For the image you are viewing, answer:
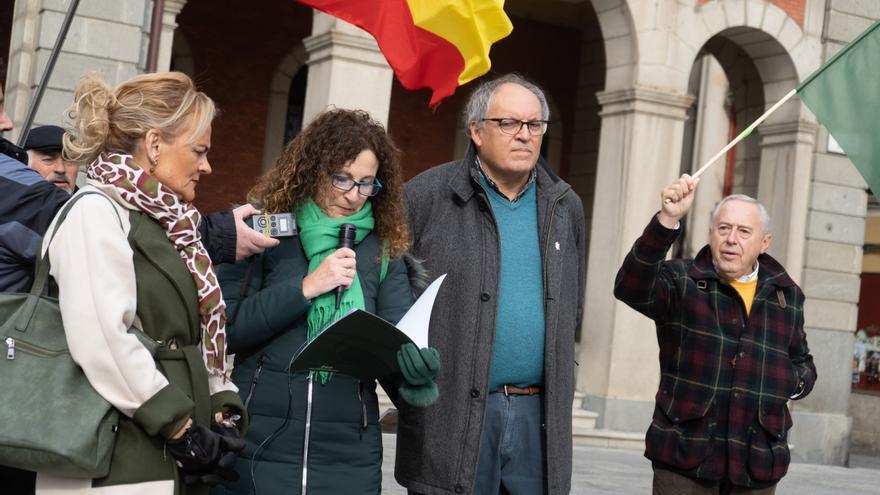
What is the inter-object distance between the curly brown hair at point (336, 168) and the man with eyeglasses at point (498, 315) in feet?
1.07

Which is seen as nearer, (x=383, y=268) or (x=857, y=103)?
(x=383, y=268)

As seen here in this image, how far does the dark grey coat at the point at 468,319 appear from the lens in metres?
3.88

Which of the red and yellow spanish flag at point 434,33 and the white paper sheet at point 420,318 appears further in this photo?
the red and yellow spanish flag at point 434,33

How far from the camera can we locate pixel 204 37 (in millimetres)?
16172

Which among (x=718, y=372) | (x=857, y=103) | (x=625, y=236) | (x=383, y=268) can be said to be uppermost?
(x=857, y=103)

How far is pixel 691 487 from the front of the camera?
4.57m

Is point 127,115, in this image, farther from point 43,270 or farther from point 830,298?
point 830,298

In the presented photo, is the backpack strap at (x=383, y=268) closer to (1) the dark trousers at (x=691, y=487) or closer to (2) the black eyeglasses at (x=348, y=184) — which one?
(2) the black eyeglasses at (x=348, y=184)

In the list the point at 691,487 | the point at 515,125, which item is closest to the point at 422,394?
the point at 515,125

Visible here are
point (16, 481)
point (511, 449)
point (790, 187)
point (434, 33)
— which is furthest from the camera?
point (790, 187)

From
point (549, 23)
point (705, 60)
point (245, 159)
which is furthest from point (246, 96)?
point (705, 60)

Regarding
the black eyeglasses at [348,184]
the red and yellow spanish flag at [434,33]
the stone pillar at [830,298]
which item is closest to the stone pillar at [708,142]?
the stone pillar at [830,298]

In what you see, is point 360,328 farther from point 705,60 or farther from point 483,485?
point 705,60

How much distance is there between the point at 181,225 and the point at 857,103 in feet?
10.2
